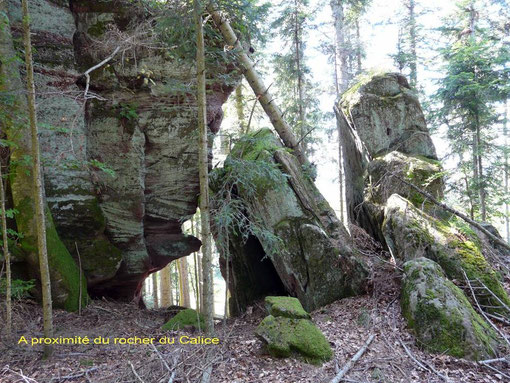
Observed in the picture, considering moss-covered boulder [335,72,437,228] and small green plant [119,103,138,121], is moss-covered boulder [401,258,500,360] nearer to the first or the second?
moss-covered boulder [335,72,437,228]

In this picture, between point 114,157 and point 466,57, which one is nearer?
point 114,157

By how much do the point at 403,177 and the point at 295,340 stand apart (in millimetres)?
5828

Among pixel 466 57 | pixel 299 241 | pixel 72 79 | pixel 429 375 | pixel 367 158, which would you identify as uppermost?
pixel 466 57

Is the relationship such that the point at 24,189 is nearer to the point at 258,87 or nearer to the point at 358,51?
the point at 258,87

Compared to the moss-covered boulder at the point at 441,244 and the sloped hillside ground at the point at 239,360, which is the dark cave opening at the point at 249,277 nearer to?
the sloped hillside ground at the point at 239,360

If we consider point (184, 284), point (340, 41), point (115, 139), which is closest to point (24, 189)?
point (115, 139)

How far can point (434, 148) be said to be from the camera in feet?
32.4

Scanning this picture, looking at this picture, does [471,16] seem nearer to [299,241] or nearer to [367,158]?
[367,158]

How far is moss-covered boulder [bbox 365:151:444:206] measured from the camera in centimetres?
852

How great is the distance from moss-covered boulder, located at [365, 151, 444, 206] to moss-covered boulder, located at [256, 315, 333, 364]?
493 cm

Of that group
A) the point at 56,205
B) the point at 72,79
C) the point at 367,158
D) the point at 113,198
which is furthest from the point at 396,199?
the point at 72,79

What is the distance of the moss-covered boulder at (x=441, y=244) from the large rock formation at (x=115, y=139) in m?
5.94

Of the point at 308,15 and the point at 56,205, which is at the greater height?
the point at 308,15

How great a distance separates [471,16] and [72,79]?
1622 centimetres
